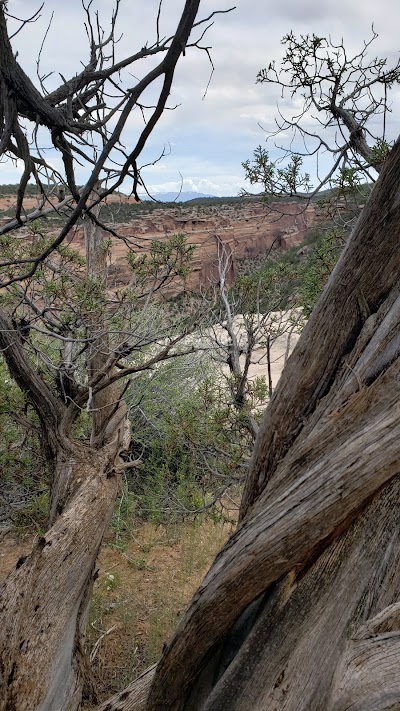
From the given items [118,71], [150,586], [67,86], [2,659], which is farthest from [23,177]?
[150,586]

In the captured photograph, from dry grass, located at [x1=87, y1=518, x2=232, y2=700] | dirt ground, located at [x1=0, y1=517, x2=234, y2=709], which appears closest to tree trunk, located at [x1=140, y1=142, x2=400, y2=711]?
dirt ground, located at [x1=0, y1=517, x2=234, y2=709]

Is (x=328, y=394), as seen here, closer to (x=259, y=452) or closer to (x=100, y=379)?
(x=259, y=452)

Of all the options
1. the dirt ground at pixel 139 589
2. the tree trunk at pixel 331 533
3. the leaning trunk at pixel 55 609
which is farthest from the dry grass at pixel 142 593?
the tree trunk at pixel 331 533

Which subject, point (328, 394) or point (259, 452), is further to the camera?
point (259, 452)

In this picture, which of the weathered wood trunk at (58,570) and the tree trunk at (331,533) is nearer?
the tree trunk at (331,533)

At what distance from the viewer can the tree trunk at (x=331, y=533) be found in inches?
60.4

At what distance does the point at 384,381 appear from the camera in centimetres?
159

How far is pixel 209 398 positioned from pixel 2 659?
1846 mm

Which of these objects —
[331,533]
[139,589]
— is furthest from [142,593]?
[331,533]

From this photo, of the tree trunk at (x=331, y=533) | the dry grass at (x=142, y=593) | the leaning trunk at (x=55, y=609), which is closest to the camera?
the tree trunk at (x=331, y=533)

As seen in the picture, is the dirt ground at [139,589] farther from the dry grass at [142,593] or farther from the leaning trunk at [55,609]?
the leaning trunk at [55,609]

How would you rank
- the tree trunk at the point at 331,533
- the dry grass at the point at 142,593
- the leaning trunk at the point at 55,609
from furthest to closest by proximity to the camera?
the dry grass at the point at 142,593, the leaning trunk at the point at 55,609, the tree trunk at the point at 331,533

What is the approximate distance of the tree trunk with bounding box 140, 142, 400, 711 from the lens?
1.53m

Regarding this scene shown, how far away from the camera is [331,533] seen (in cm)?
163
